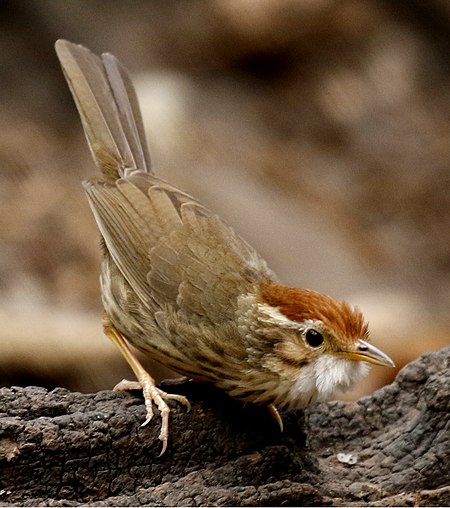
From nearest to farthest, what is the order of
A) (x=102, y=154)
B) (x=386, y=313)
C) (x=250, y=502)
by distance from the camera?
(x=250, y=502) → (x=102, y=154) → (x=386, y=313)

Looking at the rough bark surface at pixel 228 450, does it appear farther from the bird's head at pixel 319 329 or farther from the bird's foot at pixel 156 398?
the bird's head at pixel 319 329

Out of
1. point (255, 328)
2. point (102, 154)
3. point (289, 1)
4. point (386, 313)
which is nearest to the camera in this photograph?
point (255, 328)

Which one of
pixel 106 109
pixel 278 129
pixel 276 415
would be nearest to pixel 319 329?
pixel 276 415

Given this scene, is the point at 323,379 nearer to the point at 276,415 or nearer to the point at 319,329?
the point at 319,329

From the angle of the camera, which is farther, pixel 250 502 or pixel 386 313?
pixel 386 313

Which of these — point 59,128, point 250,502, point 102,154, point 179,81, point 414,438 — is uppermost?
point 179,81

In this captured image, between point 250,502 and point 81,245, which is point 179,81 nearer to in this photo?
point 81,245

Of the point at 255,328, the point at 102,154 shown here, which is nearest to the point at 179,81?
the point at 102,154

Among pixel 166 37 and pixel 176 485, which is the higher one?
pixel 166 37
